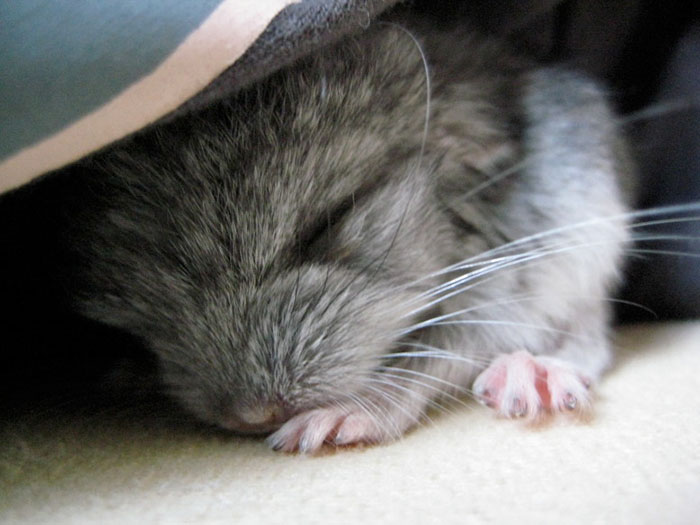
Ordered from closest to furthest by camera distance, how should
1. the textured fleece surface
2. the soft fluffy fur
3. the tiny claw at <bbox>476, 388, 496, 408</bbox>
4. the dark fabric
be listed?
the textured fleece surface → the dark fabric → the soft fluffy fur → the tiny claw at <bbox>476, 388, 496, 408</bbox>

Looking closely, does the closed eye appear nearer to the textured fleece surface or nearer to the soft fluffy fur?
the soft fluffy fur

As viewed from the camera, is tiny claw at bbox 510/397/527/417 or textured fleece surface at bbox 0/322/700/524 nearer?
textured fleece surface at bbox 0/322/700/524

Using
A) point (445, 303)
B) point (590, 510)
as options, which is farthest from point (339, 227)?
point (590, 510)

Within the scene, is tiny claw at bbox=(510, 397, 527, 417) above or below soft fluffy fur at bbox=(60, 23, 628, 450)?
below

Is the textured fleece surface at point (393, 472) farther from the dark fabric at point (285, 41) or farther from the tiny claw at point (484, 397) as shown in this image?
the dark fabric at point (285, 41)

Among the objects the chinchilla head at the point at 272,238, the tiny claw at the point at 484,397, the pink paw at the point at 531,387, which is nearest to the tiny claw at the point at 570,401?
the pink paw at the point at 531,387

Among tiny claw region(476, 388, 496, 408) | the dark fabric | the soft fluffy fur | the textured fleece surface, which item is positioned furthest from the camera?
tiny claw region(476, 388, 496, 408)

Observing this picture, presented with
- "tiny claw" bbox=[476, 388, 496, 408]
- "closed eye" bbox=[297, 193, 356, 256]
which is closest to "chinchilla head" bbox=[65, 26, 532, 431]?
"closed eye" bbox=[297, 193, 356, 256]

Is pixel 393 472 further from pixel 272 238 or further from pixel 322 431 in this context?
pixel 272 238

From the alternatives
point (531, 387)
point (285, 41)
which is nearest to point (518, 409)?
point (531, 387)

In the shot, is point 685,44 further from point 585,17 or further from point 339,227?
point 339,227
